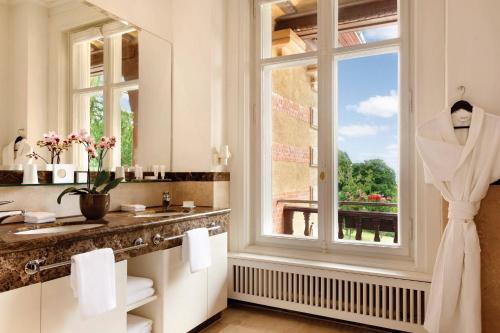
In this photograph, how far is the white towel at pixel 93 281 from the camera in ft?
5.03

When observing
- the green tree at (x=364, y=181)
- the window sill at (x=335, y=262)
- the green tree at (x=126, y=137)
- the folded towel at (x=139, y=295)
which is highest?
the green tree at (x=126, y=137)

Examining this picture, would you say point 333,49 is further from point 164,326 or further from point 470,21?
point 164,326

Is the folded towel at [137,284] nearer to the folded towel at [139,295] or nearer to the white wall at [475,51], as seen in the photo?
the folded towel at [139,295]

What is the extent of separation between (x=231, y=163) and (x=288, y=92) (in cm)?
93

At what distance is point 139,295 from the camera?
209 centimetres

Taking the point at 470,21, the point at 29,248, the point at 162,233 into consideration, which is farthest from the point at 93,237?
the point at 470,21

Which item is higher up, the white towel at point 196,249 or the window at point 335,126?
the window at point 335,126

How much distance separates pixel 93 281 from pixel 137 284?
1.83ft

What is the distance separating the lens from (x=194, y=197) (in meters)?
3.04

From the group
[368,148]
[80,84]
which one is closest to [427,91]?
[368,148]

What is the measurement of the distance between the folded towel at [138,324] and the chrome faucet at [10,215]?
0.90 m

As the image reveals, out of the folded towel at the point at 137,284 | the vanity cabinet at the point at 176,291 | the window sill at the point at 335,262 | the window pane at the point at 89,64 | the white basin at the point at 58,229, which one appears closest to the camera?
the white basin at the point at 58,229

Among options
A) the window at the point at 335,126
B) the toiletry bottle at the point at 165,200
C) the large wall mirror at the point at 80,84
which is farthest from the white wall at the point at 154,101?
the window at the point at 335,126

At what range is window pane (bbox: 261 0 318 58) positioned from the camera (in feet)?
10.0
